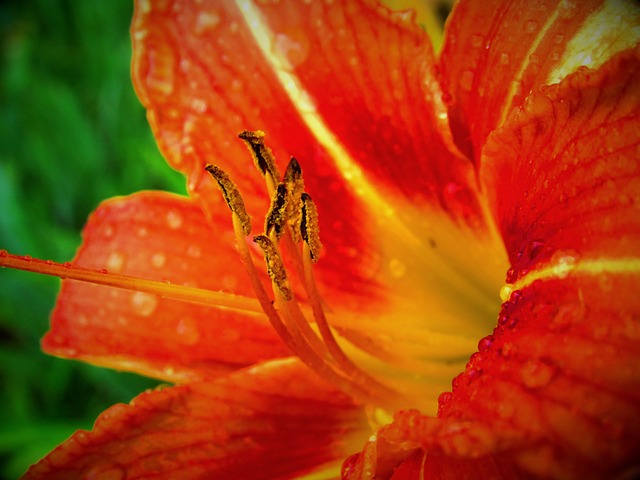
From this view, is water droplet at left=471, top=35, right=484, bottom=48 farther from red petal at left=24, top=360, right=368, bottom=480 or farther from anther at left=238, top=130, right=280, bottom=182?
red petal at left=24, top=360, right=368, bottom=480

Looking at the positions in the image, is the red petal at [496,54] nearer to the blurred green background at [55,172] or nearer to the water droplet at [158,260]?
the water droplet at [158,260]

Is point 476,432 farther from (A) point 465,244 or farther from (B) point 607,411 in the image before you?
(A) point 465,244

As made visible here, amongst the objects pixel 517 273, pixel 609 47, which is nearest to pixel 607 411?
pixel 517 273

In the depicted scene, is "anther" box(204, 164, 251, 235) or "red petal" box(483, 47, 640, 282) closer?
"red petal" box(483, 47, 640, 282)

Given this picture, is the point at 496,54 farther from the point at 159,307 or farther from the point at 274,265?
the point at 159,307

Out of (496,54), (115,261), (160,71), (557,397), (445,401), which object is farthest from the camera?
(115,261)

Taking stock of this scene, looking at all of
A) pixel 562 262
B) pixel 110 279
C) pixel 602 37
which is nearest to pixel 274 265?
pixel 110 279

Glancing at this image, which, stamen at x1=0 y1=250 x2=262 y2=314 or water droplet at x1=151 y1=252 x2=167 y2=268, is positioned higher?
water droplet at x1=151 y1=252 x2=167 y2=268

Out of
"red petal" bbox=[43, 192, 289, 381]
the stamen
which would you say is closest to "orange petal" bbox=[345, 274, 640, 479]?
the stamen
